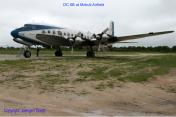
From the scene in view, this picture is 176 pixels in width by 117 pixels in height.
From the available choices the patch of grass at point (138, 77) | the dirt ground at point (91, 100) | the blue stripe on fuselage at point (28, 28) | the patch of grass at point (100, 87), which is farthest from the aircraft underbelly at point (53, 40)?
the patch of grass at point (100, 87)

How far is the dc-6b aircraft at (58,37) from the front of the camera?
35.4m

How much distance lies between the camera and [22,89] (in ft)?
42.7

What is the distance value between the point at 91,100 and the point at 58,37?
89.6ft

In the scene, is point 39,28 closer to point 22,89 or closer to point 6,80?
point 6,80

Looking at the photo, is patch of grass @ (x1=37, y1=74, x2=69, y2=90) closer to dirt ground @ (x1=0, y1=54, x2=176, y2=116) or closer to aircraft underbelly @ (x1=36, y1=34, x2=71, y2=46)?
dirt ground @ (x1=0, y1=54, x2=176, y2=116)

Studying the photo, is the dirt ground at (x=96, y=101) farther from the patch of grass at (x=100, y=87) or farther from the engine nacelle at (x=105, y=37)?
the engine nacelle at (x=105, y=37)

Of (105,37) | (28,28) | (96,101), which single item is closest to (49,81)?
(96,101)

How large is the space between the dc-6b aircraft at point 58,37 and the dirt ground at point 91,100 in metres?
21.6

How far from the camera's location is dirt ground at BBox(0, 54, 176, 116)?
9.50 metres

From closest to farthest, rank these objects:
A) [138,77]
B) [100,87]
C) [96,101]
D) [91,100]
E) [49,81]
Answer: [96,101] → [91,100] → [100,87] → [49,81] → [138,77]

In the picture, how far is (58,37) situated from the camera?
38.2 metres

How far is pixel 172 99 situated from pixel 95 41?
2663 centimetres

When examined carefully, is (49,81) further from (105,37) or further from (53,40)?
(105,37)

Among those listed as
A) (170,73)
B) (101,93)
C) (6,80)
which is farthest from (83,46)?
(101,93)
